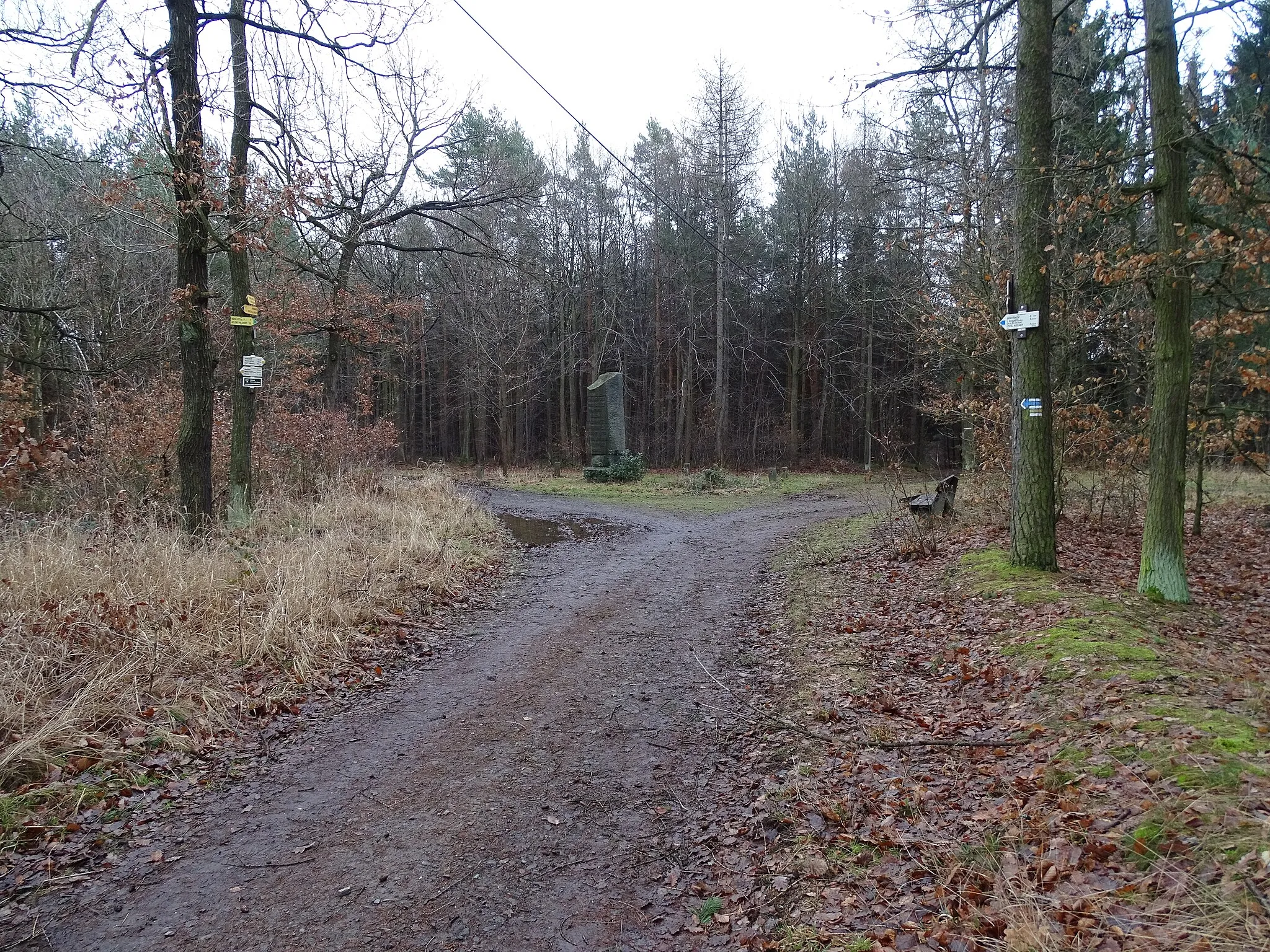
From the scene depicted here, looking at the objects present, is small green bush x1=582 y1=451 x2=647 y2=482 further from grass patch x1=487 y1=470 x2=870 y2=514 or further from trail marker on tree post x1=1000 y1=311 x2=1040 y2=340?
trail marker on tree post x1=1000 y1=311 x2=1040 y2=340

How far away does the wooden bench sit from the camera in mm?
10531

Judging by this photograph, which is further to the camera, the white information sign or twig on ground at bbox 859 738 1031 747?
the white information sign

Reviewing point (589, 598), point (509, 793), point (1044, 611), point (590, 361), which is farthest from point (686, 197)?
point (509, 793)

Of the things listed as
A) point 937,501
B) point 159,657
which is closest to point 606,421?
point 937,501

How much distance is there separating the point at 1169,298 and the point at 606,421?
18065mm

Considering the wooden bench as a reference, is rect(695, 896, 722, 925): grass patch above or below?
below

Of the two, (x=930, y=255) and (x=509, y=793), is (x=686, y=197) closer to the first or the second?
(x=930, y=255)

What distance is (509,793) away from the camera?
4.21 m

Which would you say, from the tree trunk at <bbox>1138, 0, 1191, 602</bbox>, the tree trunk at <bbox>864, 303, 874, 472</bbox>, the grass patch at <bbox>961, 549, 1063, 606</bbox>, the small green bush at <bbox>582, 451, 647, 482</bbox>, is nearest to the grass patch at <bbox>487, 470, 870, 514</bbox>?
the small green bush at <bbox>582, 451, 647, 482</bbox>

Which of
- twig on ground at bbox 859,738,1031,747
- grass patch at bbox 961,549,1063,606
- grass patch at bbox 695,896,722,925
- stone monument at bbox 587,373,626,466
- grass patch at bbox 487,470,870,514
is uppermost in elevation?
stone monument at bbox 587,373,626,466

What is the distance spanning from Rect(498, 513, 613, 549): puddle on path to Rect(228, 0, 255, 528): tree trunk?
172 inches

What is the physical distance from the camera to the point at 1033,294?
7.30m

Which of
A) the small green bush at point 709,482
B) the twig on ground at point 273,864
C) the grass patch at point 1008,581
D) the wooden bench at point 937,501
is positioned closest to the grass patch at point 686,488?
the small green bush at point 709,482

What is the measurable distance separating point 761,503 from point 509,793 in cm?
1439
